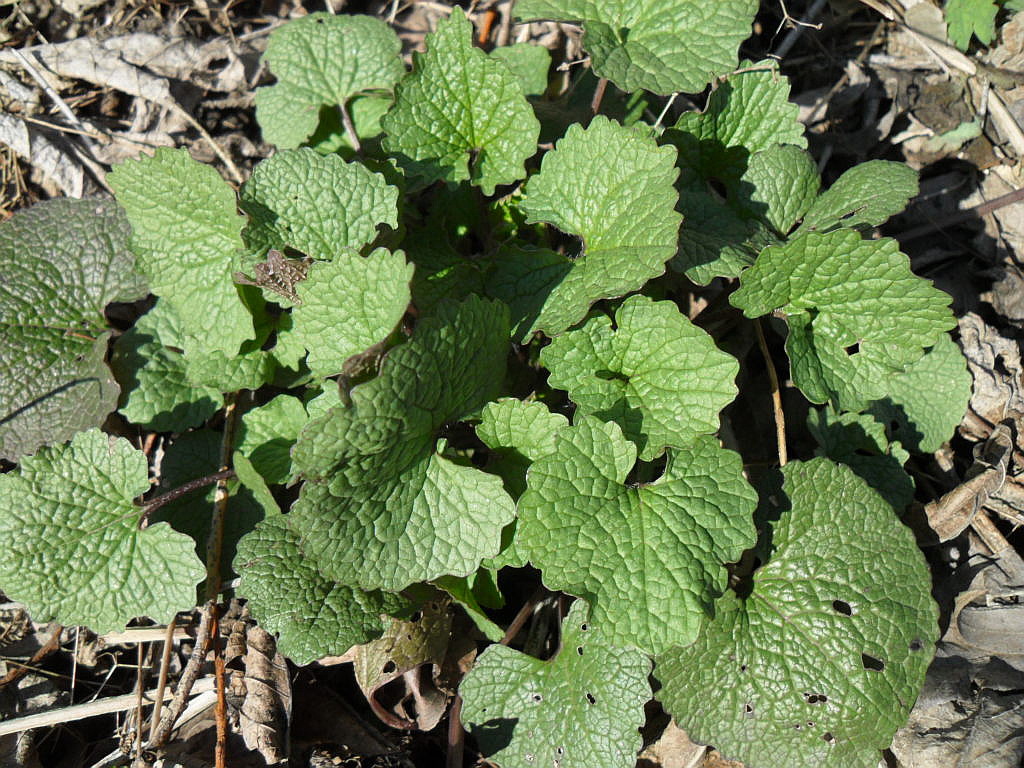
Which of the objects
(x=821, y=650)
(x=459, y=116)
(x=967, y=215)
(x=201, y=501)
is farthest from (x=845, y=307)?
(x=201, y=501)

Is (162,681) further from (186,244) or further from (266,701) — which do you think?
(186,244)

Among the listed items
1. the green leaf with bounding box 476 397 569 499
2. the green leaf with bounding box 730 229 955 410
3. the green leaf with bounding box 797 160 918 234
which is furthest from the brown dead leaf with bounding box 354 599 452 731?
the green leaf with bounding box 797 160 918 234

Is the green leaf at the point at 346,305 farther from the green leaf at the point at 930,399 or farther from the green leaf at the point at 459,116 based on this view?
the green leaf at the point at 930,399

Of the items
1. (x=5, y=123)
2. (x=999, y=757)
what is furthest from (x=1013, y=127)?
(x=5, y=123)

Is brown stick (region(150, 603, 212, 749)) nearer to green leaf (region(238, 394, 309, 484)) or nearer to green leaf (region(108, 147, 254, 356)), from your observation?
green leaf (region(238, 394, 309, 484))

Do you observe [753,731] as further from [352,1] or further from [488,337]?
[352,1]

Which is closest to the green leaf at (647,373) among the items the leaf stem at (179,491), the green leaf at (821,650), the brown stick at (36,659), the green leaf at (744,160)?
the green leaf at (744,160)
